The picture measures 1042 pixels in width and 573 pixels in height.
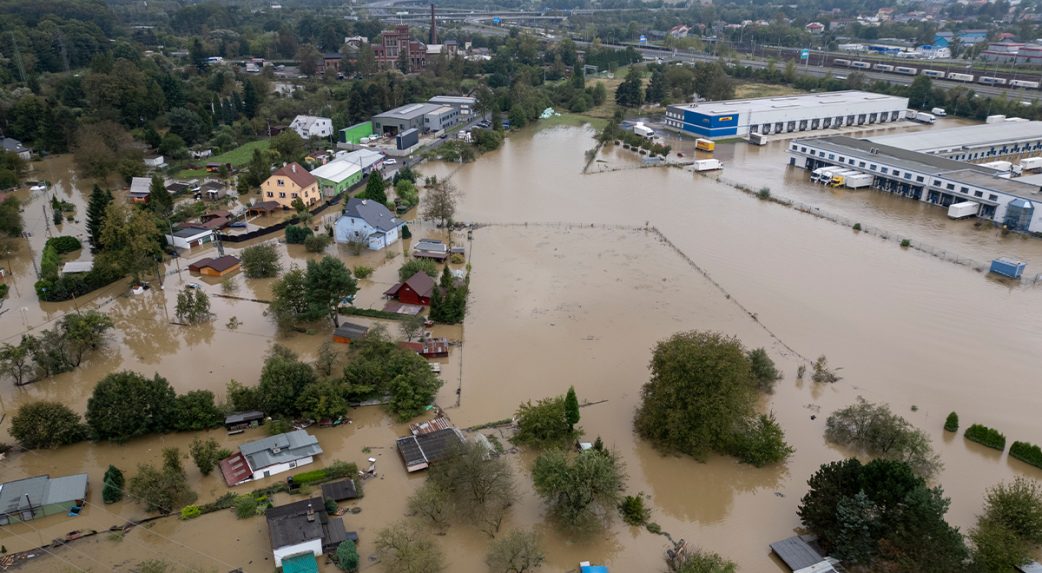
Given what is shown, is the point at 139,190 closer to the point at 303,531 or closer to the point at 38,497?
the point at 38,497

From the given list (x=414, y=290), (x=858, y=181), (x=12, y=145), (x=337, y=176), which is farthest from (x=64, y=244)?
(x=858, y=181)

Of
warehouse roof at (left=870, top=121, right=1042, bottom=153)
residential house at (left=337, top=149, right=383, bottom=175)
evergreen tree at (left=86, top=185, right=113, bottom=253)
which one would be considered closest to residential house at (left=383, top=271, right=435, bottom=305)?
evergreen tree at (left=86, top=185, right=113, bottom=253)

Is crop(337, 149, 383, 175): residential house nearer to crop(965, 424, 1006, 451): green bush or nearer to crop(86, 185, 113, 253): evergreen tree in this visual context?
crop(86, 185, 113, 253): evergreen tree

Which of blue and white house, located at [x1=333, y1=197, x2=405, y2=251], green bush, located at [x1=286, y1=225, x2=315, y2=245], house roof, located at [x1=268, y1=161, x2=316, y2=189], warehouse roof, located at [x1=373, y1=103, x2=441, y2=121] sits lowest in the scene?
green bush, located at [x1=286, y1=225, x2=315, y2=245]

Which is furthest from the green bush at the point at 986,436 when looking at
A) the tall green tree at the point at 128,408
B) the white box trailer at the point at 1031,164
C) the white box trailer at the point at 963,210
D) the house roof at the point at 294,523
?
the white box trailer at the point at 1031,164

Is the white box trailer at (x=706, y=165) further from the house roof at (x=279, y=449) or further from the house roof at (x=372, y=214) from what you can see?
the house roof at (x=279, y=449)

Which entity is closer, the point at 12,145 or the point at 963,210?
the point at 963,210

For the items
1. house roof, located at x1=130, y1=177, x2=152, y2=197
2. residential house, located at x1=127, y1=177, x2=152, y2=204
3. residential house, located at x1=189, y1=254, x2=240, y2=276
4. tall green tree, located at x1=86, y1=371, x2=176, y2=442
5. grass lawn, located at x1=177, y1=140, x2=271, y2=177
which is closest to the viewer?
tall green tree, located at x1=86, y1=371, x2=176, y2=442
